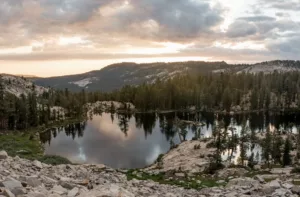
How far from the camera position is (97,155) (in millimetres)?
102875

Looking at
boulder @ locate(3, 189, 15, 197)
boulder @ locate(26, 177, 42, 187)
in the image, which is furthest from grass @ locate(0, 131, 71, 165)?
boulder @ locate(3, 189, 15, 197)

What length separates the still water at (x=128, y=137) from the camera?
100 m

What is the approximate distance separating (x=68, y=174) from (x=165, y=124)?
141725 mm

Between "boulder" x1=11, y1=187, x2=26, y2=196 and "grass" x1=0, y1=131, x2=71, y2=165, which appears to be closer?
"boulder" x1=11, y1=187, x2=26, y2=196

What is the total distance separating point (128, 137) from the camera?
447 feet

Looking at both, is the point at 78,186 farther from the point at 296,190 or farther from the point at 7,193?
the point at 296,190

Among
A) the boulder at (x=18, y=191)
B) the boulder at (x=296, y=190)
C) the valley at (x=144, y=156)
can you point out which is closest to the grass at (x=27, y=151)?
the valley at (x=144, y=156)

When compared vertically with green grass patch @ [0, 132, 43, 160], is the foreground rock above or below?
above

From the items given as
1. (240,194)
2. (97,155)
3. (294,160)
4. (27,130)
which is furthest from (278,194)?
(27,130)

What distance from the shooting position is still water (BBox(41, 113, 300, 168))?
330 feet

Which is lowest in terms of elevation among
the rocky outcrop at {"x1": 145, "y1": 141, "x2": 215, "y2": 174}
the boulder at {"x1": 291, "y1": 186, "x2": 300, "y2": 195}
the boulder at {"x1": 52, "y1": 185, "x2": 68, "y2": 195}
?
the rocky outcrop at {"x1": 145, "y1": 141, "x2": 215, "y2": 174}

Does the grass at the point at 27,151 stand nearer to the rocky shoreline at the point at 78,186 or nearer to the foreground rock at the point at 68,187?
the rocky shoreline at the point at 78,186

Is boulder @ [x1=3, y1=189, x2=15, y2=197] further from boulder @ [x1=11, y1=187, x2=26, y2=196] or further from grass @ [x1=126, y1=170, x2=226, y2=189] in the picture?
grass @ [x1=126, y1=170, x2=226, y2=189]

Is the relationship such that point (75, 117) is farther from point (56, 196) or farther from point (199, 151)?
point (56, 196)
